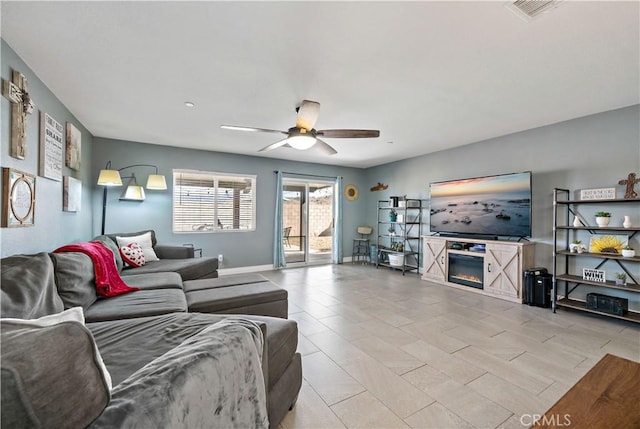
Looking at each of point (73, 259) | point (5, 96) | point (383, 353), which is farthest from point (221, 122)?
point (383, 353)

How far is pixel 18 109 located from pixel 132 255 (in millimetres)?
2011

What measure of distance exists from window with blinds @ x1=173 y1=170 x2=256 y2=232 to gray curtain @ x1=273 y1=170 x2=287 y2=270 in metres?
0.50

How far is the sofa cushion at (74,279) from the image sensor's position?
1.96 metres

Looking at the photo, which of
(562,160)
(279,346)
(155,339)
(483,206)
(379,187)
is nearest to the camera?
(155,339)

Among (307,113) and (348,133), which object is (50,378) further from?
(348,133)

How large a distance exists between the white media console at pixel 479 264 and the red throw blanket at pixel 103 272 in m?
4.69

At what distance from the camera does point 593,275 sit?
3391 millimetres

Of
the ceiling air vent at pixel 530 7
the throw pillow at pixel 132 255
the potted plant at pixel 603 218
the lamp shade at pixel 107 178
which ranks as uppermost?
the ceiling air vent at pixel 530 7

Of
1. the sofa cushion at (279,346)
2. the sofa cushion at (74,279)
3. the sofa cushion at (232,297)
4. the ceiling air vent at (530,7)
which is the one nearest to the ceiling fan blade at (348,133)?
the ceiling air vent at (530,7)

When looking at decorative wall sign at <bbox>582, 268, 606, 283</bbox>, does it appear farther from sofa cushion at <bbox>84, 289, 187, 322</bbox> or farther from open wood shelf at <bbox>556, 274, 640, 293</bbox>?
sofa cushion at <bbox>84, 289, 187, 322</bbox>

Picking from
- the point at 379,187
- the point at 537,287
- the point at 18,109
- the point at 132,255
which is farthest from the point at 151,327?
the point at 379,187

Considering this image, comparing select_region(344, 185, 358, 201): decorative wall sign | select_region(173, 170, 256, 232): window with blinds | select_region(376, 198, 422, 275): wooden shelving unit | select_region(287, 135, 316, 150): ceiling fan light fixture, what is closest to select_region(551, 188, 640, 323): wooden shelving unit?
select_region(376, 198, 422, 275): wooden shelving unit

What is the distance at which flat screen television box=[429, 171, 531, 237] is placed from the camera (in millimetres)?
4121

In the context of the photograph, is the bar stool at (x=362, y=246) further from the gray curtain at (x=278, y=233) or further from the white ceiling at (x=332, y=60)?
the white ceiling at (x=332, y=60)
